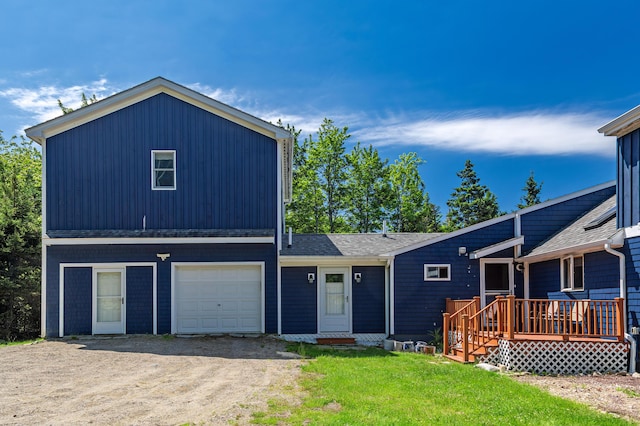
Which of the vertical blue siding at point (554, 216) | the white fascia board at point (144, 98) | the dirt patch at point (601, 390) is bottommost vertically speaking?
the dirt patch at point (601, 390)

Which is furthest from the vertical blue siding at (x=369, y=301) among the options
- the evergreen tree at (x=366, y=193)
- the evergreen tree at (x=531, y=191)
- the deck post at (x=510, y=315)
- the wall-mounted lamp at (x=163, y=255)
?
the evergreen tree at (x=531, y=191)

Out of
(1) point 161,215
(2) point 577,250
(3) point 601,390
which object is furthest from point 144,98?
(3) point 601,390

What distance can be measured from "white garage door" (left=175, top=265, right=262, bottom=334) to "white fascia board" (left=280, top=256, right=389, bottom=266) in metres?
0.94

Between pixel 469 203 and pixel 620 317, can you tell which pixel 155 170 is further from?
pixel 469 203

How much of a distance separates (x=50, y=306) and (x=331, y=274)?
7733 millimetres

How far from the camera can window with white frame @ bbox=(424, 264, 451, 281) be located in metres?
15.7

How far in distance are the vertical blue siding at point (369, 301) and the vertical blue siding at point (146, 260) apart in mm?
2383

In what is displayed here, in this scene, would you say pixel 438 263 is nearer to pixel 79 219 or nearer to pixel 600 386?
pixel 600 386

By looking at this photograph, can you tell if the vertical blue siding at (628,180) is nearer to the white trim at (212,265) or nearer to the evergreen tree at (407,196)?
the white trim at (212,265)

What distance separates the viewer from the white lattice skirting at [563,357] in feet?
35.8

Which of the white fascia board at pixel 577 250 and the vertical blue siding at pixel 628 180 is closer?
the vertical blue siding at pixel 628 180

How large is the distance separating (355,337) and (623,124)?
886cm

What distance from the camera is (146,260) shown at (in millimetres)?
15711

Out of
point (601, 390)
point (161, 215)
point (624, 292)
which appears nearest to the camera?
point (601, 390)
